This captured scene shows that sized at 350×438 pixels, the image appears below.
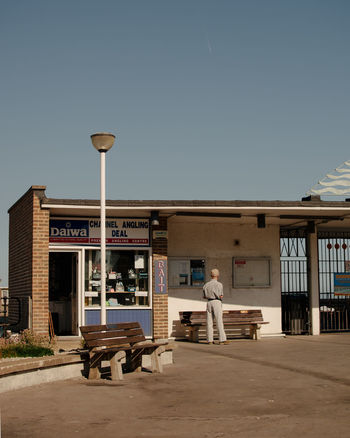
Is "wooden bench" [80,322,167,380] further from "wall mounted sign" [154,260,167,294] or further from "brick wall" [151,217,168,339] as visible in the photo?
"wall mounted sign" [154,260,167,294]

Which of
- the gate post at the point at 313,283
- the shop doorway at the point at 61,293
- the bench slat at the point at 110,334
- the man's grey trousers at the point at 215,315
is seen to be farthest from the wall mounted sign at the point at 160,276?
the bench slat at the point at 110,334

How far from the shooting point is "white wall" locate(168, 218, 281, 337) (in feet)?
59.7

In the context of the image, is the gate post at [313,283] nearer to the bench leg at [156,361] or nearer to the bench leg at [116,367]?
the bench leg at [156,361]

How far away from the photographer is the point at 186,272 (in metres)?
18.3

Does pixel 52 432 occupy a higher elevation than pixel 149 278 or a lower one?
lower

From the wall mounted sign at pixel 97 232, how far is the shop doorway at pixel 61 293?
210 cm

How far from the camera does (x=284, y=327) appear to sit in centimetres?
1967

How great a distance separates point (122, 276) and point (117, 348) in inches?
278

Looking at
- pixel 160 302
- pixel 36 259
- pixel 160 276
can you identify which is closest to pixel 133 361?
pixel 36 259

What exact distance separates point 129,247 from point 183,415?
10.1m

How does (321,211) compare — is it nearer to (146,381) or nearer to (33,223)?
(33,223)

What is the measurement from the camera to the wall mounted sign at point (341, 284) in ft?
65.4

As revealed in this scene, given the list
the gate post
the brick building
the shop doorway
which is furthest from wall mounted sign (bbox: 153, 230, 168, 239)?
the gate post

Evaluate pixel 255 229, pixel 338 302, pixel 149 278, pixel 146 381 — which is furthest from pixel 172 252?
pixel 146 381
